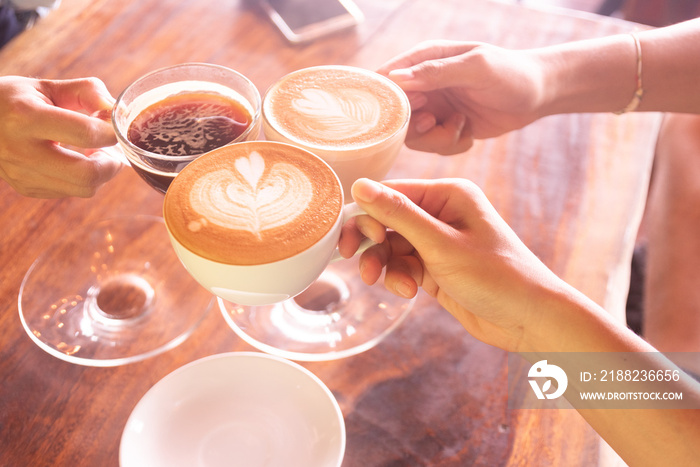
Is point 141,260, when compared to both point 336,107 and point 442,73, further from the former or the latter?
point 442,73

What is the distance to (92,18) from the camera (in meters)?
1.73

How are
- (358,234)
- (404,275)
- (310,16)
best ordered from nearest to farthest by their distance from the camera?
1. (358,234)
2. (404,275)
3. (310,16)

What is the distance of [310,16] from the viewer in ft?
5.80

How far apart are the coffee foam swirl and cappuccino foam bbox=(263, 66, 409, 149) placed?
0.16 metres

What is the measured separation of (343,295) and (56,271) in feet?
2.02

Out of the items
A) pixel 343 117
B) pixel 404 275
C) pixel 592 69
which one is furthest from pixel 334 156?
pixel 592 69

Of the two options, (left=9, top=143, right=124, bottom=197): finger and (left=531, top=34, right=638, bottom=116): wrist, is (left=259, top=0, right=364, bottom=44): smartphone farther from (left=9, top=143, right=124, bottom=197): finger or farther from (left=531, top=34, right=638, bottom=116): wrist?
(left=9, top=143, right=124, bottom=197): finger

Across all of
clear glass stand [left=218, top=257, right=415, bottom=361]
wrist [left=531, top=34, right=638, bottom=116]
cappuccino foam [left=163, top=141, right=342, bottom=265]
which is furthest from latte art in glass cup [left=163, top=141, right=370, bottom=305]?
wrist [left=531, top=34, right=638, bottom=116]

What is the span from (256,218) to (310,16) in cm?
114

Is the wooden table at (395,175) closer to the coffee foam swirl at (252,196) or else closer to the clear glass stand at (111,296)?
the clear glass stand at (111,296)

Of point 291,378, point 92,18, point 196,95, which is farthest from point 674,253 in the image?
point 92,18

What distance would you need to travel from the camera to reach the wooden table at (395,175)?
940 mm

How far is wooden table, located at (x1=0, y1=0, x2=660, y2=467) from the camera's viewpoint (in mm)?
940

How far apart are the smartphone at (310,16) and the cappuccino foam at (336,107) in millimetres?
546
